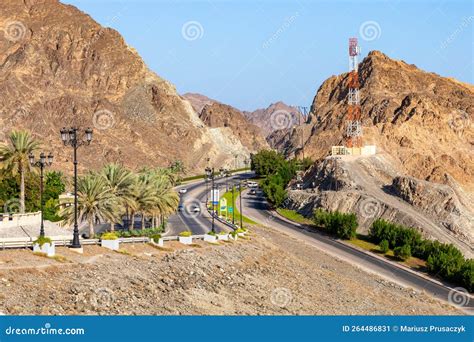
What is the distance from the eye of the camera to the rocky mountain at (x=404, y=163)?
312 ft

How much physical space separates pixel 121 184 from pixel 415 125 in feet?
331

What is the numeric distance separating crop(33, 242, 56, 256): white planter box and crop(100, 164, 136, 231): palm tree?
21.5m

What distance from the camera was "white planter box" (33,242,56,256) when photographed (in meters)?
37.6

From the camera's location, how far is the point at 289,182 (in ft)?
433

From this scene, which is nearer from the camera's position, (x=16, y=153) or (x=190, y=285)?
(x=190, y=285)

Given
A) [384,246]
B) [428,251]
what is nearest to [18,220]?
[384,246]

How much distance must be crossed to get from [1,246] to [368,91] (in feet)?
532

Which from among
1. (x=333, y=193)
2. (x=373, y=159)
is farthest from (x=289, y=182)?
(x=333, y=193)

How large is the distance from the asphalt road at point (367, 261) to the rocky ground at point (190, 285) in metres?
3.39

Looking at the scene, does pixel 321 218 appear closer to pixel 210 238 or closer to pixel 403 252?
pixel 403 252

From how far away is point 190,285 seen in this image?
1522 inches

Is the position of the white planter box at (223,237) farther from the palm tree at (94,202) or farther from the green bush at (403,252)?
the green bush at (403,252)

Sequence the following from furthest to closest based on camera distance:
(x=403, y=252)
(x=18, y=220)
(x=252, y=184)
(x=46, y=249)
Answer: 1. (x=252, y=184)
2. (x=403, y=252)
3. (x=18, y=220)
4. (x=46, y=249)

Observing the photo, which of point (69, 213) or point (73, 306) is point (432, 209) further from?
point (73, 306)
